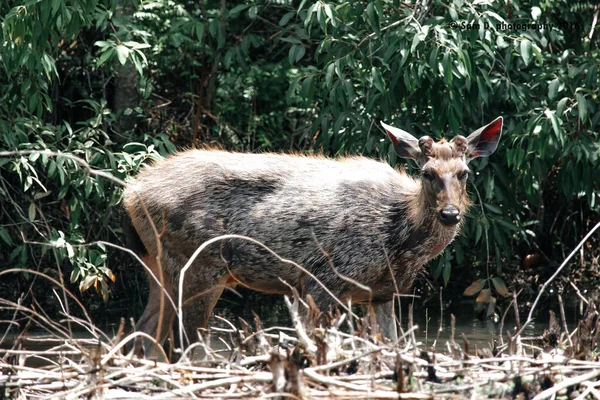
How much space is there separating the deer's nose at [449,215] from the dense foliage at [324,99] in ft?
5.85

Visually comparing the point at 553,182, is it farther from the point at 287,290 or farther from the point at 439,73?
the point at 287,290

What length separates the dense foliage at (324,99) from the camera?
10.1 meters

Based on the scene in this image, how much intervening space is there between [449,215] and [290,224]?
142 cm

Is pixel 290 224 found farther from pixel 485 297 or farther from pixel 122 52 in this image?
pixel 485 297

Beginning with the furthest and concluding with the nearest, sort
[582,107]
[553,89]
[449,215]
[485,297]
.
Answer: [485,297], [553,89], [582,107], [449,215]

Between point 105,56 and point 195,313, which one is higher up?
point 105,56

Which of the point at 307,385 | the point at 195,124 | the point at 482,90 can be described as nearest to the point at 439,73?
the point at 482,90

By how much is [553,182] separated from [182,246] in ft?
19.4

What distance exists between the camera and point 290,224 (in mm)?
8883

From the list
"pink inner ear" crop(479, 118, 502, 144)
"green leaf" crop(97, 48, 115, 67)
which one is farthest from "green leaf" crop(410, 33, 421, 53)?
"green leaf" crop(97, 48, 115, 67)

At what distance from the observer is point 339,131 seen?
10.8 m

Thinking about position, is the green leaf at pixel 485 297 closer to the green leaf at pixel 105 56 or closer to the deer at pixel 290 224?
the deer at pixel 290 224

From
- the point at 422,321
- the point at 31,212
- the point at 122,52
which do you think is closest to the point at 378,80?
the point at 122,52

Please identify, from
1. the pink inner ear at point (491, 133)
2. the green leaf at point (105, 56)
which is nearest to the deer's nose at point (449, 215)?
the pink inner ear at point (491, 133)
